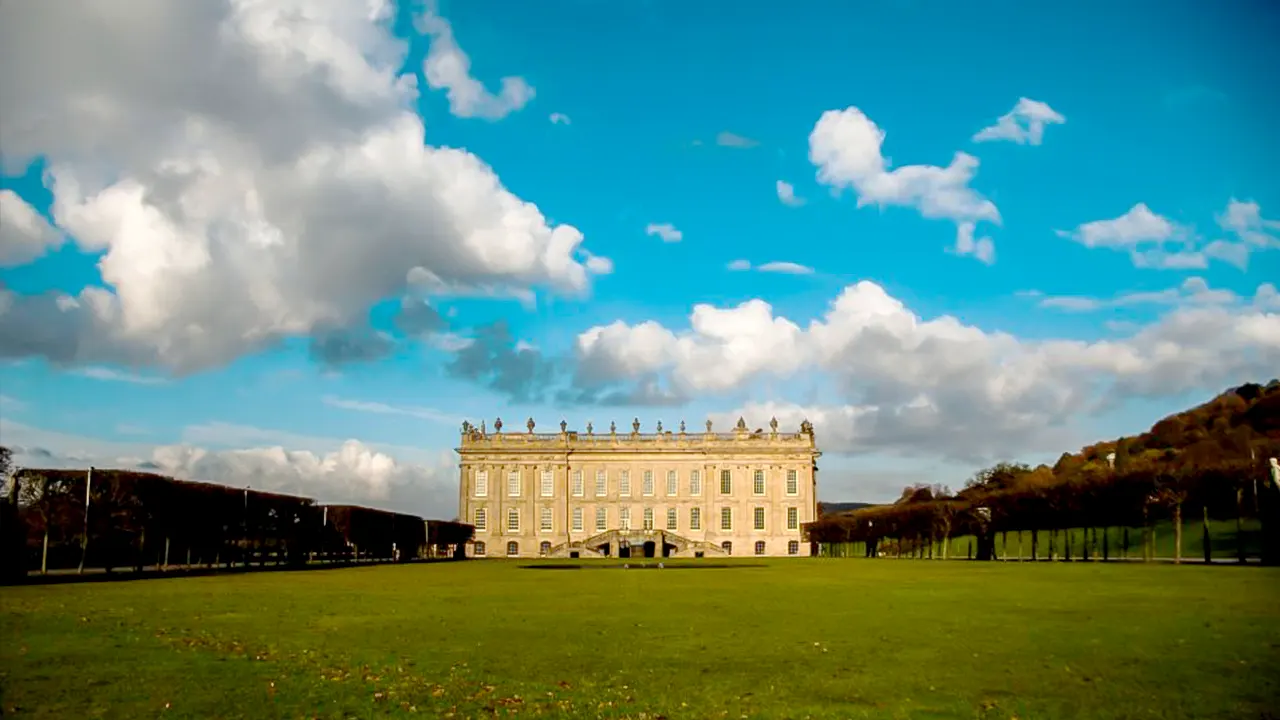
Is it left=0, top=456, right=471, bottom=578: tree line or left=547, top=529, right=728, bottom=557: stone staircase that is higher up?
left=0, top=456, right=471, bottom=578: tree line

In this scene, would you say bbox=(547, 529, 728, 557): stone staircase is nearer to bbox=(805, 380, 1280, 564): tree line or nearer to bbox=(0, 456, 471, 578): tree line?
bbox=(805, 380, 1280, 564): tree line

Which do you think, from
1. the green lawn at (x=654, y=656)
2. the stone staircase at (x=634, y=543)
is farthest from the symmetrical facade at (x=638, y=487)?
the green lawn at (x=654, y=656)

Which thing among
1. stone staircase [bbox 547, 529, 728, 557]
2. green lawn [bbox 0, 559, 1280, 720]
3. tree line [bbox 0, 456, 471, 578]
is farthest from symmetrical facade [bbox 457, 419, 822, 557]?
green lawn [bbox 0, 559, 1280, 720]

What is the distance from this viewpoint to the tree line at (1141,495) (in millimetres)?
48344

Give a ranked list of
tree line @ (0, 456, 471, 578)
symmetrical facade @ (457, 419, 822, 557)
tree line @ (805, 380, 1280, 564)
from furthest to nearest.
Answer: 1. symmetrical facade @ (457, 419, 822, 557)
2. tree line @ (805, 380, 1280, 564)
3. tree line @ (0, 456, 471, 578)

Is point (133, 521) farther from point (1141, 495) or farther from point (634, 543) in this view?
point (634, 543)

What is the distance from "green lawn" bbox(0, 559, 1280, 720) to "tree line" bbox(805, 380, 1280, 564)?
5.02 metres

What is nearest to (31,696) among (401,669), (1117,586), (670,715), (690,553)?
(401,669)

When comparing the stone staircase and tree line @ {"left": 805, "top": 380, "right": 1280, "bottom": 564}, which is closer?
tree line @ {"left": 805, "top": 380, "right": 1280, "bottom": 564}

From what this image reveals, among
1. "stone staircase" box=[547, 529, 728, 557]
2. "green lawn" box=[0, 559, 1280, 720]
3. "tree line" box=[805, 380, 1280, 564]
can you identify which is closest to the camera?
"green lawn" box=[0, 559, 1280, 720]

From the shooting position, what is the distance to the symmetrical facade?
102 meters

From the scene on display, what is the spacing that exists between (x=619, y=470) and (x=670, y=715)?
9436 cm

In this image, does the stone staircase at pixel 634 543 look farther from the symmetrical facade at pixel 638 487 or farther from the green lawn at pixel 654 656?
A: the green lawn at pixel 654 656

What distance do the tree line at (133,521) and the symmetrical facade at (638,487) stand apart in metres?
37.5
